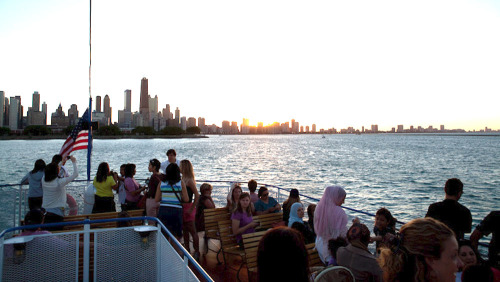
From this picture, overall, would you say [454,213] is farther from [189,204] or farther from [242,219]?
[189,204]

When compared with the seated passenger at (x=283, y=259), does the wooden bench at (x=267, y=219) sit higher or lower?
lower

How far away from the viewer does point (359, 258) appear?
12.4 feet

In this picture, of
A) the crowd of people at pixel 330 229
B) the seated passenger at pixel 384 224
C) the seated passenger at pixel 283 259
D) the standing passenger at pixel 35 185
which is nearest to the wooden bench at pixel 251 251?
the crowd of people at pixel 330 229

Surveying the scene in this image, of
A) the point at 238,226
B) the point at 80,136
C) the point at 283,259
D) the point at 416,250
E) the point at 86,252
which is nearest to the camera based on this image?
the point at 283,259

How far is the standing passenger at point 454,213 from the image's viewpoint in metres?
4.84

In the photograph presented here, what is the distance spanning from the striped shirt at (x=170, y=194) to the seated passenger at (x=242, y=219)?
107 cm

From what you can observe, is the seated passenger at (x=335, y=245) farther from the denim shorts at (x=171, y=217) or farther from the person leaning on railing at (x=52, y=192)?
the person leaning on railing at (x=52, y=192)

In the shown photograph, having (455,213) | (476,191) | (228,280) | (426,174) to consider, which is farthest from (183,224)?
(426,174)

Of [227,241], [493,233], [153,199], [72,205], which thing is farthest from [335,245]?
[72,205]

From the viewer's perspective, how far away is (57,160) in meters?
7.29

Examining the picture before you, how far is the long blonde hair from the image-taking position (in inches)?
87.1

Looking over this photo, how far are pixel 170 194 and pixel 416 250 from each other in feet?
15.3

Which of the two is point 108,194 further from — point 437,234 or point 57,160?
point 437,234

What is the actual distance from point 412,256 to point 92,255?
403 centimetres
